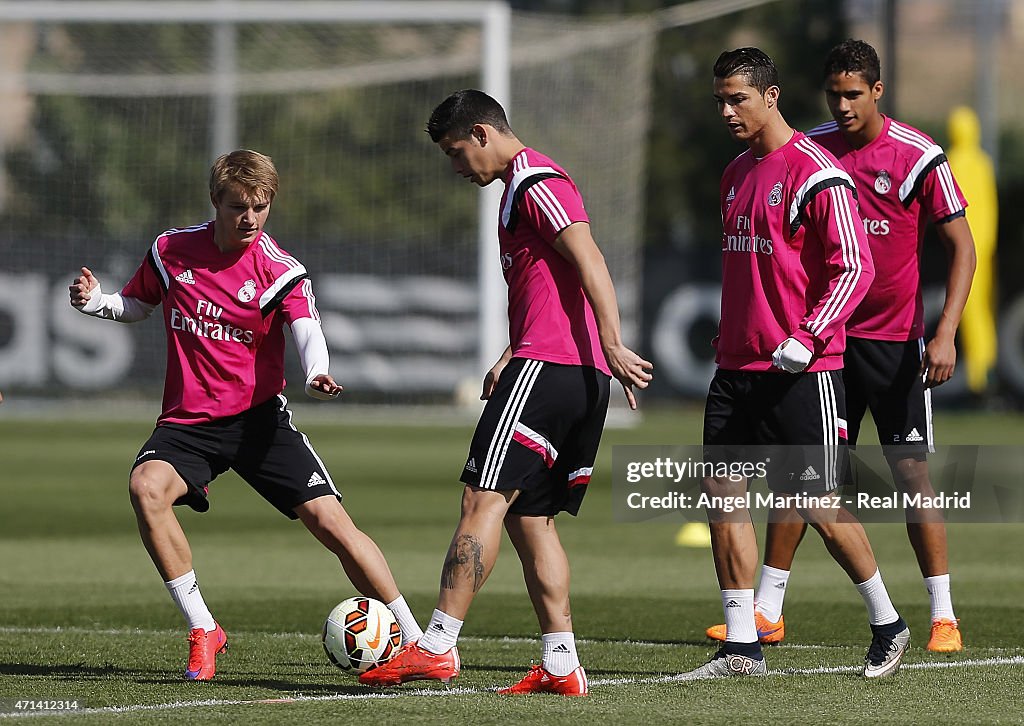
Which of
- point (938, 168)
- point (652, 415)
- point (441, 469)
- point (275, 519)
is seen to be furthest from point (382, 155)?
point (938, 168)

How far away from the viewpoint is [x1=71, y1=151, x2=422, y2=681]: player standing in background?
22.8 ft

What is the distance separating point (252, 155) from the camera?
7051 millimetres

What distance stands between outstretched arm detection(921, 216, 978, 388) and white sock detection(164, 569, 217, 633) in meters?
3.16

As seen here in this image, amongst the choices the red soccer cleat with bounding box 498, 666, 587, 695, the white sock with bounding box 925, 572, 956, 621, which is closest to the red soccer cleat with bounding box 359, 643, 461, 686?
the red soccer cleat with bounding box 498, 666, 587, 695

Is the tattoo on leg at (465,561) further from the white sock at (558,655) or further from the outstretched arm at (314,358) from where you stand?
the outstretched arm at (314,358)

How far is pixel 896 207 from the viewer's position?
791cm

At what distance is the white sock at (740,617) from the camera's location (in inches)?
270

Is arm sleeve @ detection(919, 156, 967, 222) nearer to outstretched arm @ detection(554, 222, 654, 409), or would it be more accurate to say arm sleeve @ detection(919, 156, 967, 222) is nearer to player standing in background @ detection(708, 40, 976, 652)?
player standing in background @ detection(708, 40, 976, 652)

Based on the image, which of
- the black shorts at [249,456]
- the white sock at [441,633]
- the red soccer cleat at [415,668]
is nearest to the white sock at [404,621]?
the red soccer cleat at [415,668]

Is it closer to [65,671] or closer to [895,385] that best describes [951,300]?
[895,385]

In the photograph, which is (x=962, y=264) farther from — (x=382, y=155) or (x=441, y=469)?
(x=382, y=155)

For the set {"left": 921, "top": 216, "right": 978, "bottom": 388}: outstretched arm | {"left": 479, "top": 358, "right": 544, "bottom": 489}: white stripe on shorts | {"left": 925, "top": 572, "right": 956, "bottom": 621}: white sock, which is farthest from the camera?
{"left": 925, "top": 572, "right": 956, "bottom": 621}: white sock

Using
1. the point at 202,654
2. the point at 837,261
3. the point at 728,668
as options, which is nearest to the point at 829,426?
the point at 837,261

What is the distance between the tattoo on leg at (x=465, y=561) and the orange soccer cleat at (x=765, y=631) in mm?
1913
